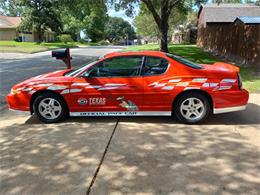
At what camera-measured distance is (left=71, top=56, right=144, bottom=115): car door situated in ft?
18.6

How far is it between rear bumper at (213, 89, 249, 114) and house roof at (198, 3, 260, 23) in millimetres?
34582

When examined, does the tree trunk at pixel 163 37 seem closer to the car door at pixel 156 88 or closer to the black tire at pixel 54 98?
the car door at pixel 156 88

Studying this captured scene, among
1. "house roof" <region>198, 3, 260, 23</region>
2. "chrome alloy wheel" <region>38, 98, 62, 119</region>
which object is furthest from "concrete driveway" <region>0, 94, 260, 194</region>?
"house roof" <region>198, 3, 260, 23</region>

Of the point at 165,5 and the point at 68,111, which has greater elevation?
the point at 165,5

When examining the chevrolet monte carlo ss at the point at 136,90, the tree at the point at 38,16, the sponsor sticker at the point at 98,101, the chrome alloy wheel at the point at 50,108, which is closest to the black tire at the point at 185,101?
the chevrolet monte carlo ss at the point at 136,90

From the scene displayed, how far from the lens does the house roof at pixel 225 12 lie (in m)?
38.2

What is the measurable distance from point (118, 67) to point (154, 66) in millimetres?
705

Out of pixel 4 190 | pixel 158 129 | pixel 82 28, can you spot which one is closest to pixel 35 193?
pixel 4 190

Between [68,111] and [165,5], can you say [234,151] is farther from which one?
[165,5]

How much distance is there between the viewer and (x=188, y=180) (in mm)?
3531

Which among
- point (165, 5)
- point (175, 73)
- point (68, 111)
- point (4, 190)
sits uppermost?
point (165, 5)

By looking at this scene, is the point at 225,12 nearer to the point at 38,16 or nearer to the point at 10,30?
the point at 38,16

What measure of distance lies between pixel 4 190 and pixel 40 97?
2616 mm

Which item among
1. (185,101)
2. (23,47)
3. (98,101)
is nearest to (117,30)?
(23,47)
